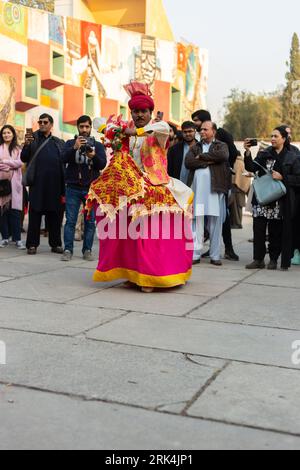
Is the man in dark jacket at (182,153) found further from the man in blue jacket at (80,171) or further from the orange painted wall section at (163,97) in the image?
the orange painted wall section at (163,97)

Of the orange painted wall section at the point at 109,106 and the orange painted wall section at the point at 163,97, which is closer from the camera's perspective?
the orange painted wall section at the point at 109,106

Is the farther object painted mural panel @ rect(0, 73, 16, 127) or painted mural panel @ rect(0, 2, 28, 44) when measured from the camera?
painted mural panel @ rect(0, 2, 28, 44)

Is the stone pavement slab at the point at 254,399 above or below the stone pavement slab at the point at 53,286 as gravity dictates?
below

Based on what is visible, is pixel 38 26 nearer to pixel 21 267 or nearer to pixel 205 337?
pixel 21 267

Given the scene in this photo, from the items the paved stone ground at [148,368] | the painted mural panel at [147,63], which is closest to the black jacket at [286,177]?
the paved stone ground at [148,368]

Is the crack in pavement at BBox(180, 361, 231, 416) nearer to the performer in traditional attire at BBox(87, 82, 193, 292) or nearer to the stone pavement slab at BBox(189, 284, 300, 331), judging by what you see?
the stone pavement slab at BBox(189, 284, 300, 331)

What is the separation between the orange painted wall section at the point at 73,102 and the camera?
24.2 metres

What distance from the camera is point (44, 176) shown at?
8523mm

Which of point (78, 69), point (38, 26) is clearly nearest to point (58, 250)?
point (38, 26)

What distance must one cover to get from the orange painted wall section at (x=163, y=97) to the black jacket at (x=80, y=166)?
23648 millimetres

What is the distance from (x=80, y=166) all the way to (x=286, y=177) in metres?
2.49

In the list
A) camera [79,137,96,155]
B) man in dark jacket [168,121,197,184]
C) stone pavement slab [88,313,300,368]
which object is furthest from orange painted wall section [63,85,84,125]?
stone pavement slab [88,313,300,368]

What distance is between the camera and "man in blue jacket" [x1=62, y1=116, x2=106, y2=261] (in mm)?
7797

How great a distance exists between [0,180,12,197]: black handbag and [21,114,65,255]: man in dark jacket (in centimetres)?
61
